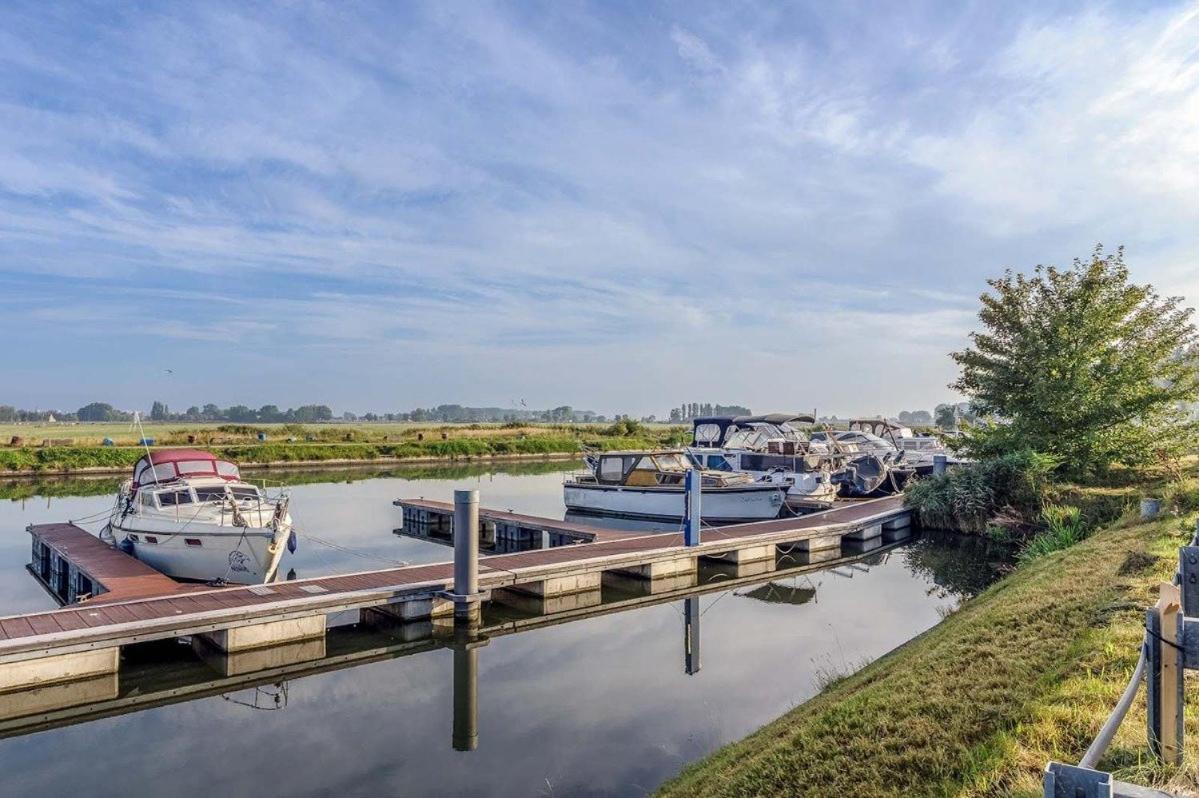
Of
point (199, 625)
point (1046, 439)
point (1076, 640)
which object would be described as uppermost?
point (1046, 439)

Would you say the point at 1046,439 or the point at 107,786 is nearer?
the point at 107,786

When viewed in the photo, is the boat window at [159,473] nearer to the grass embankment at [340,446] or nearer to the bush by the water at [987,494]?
the bush by the water at [987,494]

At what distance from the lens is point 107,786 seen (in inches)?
303

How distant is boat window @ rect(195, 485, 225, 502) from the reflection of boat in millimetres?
11088

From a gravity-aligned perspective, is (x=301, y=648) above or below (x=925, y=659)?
below

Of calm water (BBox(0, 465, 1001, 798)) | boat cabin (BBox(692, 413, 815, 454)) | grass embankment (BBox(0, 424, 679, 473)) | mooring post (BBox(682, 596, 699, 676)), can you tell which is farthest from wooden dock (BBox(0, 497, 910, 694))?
grass embankment (BBox(0, 424, 679, 473))

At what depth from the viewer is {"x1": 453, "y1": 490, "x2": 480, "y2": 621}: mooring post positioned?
40.4 ft

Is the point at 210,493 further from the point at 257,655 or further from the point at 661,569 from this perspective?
the point at 661,569

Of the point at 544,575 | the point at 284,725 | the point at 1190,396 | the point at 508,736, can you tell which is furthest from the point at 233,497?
the point at 1190,396

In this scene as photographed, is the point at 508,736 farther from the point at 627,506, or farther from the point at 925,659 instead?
the point at 627,506

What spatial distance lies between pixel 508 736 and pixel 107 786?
159 inches

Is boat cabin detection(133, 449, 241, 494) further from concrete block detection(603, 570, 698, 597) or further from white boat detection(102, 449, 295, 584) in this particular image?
concrete block detection(603, 570, 698, 597)

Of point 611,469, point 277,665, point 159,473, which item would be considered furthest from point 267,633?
point 611,469

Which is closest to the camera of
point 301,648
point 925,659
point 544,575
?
point 925,659
